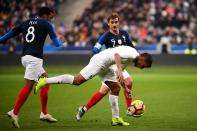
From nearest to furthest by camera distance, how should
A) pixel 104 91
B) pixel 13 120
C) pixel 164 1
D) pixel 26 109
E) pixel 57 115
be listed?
pixel 13 120 < pixel 104 91 < pixel 57 115 < pixel 26 109 < pixel 164 1

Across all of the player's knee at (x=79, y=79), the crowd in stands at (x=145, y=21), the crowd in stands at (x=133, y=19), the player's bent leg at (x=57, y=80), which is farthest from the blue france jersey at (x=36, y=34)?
the crowd in stands at (x=145, y=21)

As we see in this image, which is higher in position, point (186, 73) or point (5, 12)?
point (5, 12)

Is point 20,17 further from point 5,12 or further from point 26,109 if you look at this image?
point 26,109

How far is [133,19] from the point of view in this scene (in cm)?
3466

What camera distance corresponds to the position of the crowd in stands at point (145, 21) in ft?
109

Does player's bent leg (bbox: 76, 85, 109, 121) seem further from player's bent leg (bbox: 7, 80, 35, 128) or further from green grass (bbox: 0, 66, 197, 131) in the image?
player's bent leg (bbox: 7, 80, 35, 128)

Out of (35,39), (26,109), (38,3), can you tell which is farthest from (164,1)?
(35,39)

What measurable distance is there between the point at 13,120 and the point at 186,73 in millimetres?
16412

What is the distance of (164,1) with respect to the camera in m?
35.0

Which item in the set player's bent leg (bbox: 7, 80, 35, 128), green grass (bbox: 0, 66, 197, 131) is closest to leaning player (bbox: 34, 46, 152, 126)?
player's bent leg (bbox: 7, 80, 35, 128)

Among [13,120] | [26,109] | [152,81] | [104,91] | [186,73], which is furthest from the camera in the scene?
[186,73]

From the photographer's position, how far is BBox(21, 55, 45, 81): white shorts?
1154cm

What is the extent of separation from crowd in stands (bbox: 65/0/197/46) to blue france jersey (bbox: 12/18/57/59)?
2129 centimetres

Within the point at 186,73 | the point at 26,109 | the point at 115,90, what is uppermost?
the point at 115,90
